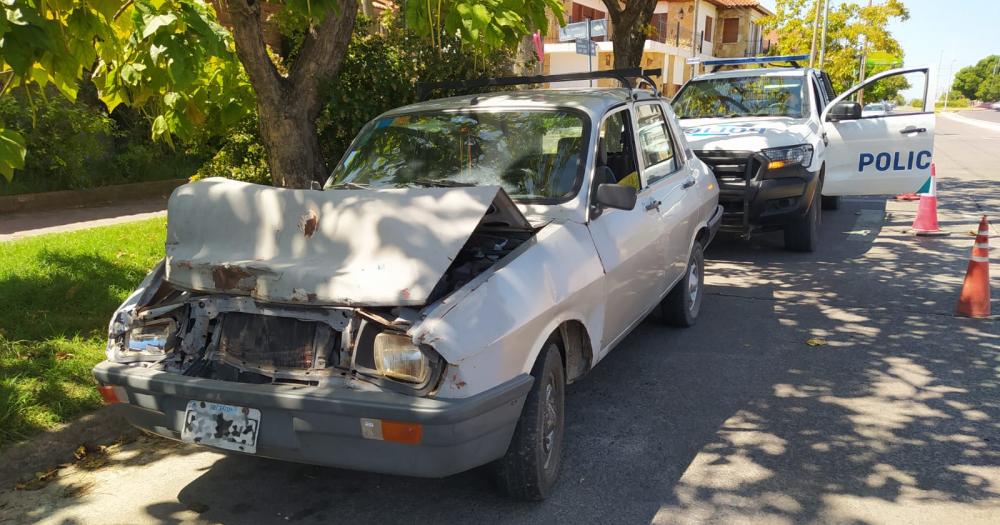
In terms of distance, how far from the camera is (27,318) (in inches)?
218

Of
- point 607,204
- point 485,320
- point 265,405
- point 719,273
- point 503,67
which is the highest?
point 503,67

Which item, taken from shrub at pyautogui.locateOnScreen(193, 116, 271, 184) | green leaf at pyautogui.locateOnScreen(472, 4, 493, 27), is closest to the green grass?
shrub at pyautogui.locateOnScreen(193, 116, 271, 184)

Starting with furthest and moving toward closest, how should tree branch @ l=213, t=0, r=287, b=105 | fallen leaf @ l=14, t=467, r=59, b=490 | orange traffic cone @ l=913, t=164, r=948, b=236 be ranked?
orange traffic cone @ l=913, t=164, r=948, b=236, tree branch @ l=213, t=0, r=287, b=105, fallen leaf @ l=14, t=467, r=59, b=490

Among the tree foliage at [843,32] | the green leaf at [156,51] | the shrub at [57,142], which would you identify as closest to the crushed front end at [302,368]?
the green leaf at [156,51]

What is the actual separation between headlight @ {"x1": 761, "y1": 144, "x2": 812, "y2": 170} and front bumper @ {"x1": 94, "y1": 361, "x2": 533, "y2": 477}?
603 cm

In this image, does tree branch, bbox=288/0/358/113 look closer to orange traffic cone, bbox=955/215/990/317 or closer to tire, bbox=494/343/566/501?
tire, bbox=494/343/566/501

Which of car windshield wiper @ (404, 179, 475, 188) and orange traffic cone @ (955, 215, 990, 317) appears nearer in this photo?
car windshield wiper @ (404, 179, 475, 188)

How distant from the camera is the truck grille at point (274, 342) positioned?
10.6 feet

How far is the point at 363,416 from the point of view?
2.94m

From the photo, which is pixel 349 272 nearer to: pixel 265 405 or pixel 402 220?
pixel 402 220

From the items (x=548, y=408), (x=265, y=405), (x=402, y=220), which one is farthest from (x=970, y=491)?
(x=265, y=405)

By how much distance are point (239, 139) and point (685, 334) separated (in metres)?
5.69

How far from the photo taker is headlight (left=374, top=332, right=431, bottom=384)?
3.01 m

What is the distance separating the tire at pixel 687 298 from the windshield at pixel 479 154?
6.09 feet
